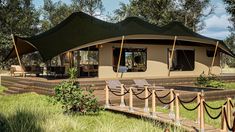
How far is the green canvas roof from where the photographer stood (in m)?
19.1

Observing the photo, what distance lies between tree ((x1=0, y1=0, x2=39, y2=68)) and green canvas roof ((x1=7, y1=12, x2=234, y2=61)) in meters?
14.8

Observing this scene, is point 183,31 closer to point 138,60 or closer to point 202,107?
point 138,60

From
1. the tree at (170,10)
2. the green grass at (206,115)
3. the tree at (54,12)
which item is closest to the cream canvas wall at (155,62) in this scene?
the green grass at (206,115)

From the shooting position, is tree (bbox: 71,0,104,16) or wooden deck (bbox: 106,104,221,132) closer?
wooden deck (bbox: 106,104,221,132)

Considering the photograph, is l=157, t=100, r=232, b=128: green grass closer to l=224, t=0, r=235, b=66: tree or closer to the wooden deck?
the wooden deck

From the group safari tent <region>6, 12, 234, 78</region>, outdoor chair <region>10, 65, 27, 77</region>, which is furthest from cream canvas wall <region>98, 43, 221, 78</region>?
outdoor chair <region>10, 65, 27, 77</region>

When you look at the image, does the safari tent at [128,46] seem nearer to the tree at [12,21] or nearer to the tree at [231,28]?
the tree at [231,28]

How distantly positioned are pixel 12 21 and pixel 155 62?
72.0 feet

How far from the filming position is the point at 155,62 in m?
23.4

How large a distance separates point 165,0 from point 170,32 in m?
20.7

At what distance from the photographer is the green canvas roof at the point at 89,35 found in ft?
62.7

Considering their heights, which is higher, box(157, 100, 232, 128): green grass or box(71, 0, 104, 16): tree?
box(71, 0, 104, 16): tree

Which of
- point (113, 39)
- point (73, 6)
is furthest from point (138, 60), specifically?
point (73, 6)

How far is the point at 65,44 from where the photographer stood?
757 inches
